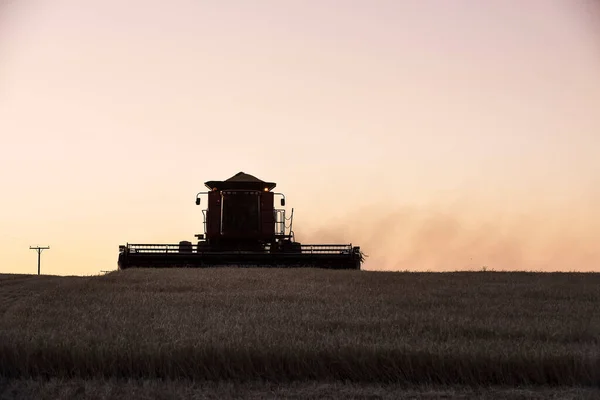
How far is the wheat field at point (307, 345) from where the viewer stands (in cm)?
997

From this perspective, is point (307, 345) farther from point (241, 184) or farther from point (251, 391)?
point (241, 184)

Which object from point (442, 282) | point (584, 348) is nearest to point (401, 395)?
point (584, 348)

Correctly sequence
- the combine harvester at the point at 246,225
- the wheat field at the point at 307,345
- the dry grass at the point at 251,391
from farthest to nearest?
the combine harvester at the point at 246,225, the wheat field at the point at 307,345, the dry grass at the point at 251,391

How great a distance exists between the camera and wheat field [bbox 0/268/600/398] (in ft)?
32.7

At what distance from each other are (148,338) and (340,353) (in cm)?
259

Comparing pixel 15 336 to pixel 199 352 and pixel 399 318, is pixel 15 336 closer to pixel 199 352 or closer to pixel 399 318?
pixel 199 352

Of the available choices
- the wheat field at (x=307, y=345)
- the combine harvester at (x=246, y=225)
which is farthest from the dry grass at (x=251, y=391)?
the combine harvester at (x=246, y=225)

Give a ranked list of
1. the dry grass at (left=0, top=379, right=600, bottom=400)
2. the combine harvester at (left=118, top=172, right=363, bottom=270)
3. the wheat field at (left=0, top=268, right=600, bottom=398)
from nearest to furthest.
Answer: the dry grass at (left=0, top=379, right=600, bottom=400) → the wheat field at (left=0, top=268, right=600, bottom=398) → the combine harvester at (left=118, top=172, right=363, bottom=270)

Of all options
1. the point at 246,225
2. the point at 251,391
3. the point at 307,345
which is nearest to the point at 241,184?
the point at 246,225

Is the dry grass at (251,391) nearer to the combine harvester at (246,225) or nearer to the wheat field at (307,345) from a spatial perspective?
the wheat field at (307,345)

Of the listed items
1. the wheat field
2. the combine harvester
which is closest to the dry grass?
the wheat field

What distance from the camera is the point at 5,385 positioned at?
10062 mm

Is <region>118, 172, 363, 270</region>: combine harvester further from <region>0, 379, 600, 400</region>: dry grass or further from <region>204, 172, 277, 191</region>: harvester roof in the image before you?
<region>0, 379, 600, 400</region>: dry grass

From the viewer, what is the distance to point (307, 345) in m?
10.5
